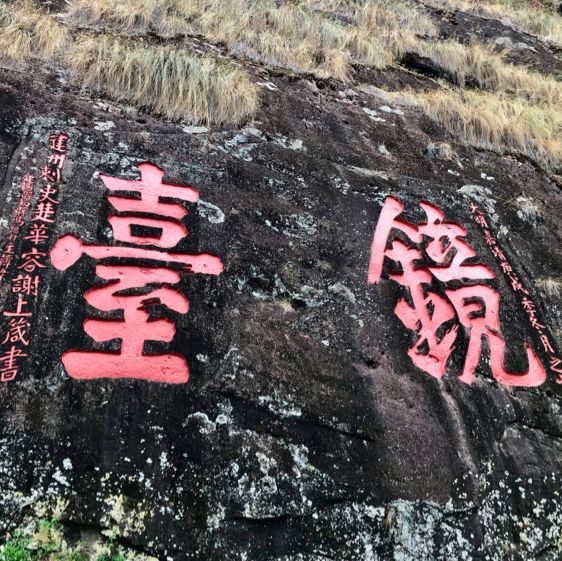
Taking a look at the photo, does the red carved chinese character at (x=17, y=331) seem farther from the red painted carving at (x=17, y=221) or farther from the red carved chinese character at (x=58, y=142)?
the red carved chinese character at (x=58, y=142)

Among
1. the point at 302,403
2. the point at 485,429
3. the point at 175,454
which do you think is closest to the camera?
the point at 175,454

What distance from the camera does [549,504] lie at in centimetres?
303

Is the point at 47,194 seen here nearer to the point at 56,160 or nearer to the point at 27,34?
the point at 56,160

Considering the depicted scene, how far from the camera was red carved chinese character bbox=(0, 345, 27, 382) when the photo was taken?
267 cm

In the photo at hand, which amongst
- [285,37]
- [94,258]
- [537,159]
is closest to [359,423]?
[94,258]

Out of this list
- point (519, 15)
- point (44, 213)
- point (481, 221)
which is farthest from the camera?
point (519, 15)

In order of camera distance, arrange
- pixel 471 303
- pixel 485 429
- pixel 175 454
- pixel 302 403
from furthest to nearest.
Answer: pixel 471 303
pixel 485 429
pixel 302 403
pixel 175 454

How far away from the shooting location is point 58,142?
3.75 meters

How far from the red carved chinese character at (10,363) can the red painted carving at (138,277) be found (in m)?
0.23

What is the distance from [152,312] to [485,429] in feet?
6.79

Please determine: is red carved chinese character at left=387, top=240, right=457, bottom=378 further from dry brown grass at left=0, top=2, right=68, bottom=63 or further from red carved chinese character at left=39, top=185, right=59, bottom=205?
dry brown grass at left=0, top=2, right=68, bottom=63

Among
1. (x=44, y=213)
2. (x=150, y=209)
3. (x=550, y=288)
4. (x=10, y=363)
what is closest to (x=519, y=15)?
(x=550, y=288)

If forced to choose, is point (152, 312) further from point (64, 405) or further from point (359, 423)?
point (359, 423)

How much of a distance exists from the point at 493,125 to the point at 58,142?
4.26 m
